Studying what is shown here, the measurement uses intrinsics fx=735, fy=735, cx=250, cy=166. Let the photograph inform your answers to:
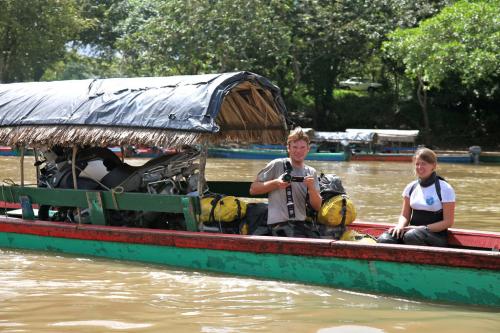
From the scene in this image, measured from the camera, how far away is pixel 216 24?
32.4m

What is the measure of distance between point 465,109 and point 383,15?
646 centimetres

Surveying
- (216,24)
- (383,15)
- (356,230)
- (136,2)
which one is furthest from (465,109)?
(356,230)

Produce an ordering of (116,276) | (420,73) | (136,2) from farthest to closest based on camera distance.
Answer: (136,2)
(420,73)
(116,276)

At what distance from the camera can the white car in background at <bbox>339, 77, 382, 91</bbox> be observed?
3888cm

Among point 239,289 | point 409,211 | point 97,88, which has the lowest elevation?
point 239,289

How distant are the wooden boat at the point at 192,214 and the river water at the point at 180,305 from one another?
0.13 metres

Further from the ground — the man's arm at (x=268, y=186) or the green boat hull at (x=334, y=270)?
the man's arm at (x=268, y=186)

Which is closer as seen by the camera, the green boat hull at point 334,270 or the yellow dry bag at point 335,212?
the green boat hull at point 334,270

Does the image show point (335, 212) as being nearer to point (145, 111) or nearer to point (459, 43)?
point (145, 111)

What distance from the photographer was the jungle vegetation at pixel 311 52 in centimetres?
3244

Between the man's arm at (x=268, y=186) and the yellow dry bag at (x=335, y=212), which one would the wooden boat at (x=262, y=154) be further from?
the man's arm at (x=268, y=186)

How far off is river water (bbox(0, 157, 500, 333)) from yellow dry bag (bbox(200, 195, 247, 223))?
0.62 m

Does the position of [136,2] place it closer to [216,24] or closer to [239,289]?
[216,24]

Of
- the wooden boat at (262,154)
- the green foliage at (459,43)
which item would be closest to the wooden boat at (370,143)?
the wooden boat at (262,154)
